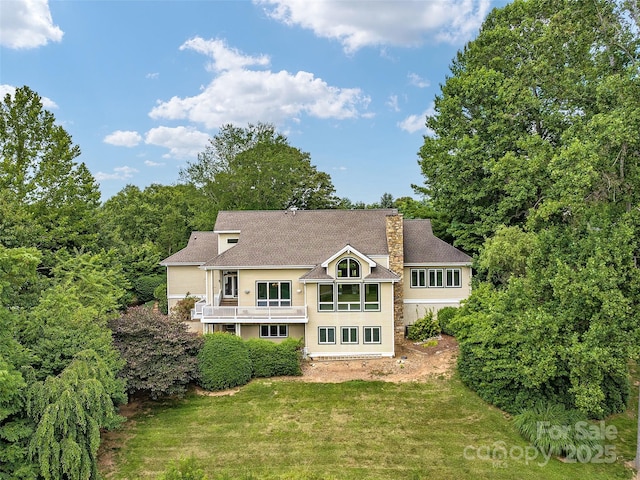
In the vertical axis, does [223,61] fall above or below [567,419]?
above

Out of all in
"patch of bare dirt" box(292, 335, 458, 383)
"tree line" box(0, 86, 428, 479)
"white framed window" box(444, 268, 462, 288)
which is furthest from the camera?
"white framed window" box(444, 268, 462, 288)

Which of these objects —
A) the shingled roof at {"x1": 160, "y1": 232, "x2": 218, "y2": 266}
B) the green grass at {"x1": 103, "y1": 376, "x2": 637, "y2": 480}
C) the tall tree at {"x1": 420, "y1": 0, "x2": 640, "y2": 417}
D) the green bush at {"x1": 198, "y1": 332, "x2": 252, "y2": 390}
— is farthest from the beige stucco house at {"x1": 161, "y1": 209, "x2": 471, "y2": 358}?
the tall tree at {"x1": 420, "y1": 0, "x2": 640, "y2": 417}

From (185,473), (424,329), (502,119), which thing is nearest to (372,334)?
(424,329)

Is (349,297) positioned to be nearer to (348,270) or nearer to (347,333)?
(348,270)

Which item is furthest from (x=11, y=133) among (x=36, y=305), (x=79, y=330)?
(x=79, y=330)

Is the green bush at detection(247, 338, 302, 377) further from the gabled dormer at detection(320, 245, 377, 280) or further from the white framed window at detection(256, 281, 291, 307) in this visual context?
the gabled dormer at detection(320, 245, 377, 280)

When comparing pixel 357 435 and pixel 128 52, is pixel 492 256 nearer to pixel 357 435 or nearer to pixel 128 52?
pixel 357 435

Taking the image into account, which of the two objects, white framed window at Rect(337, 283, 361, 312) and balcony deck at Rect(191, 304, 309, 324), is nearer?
balcony deck at Rect(191, 304, 309, 324)
